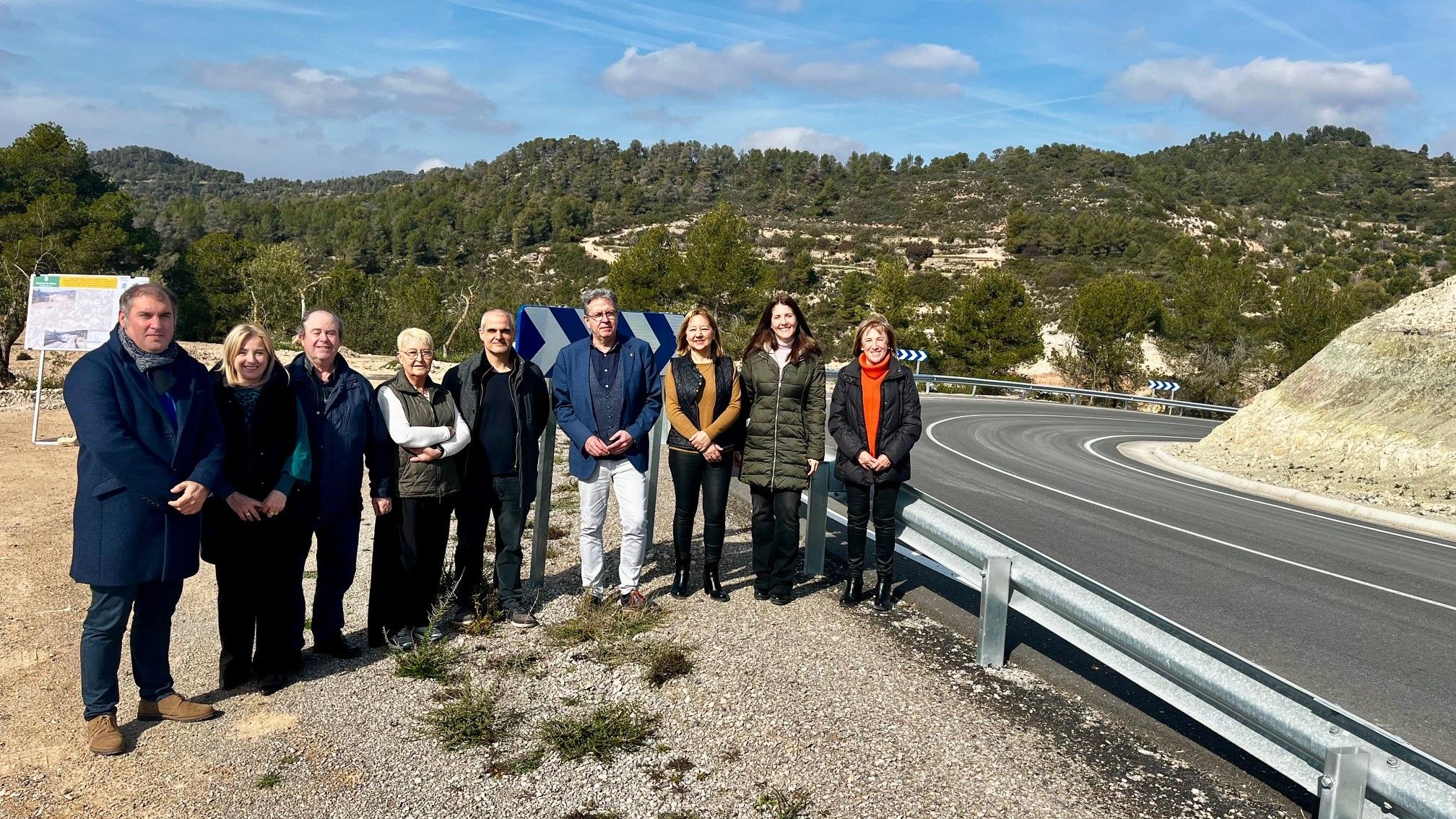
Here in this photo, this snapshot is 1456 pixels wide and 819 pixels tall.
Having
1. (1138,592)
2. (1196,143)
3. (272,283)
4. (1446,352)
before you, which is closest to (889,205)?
(1196,143)

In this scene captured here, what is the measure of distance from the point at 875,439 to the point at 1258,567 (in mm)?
5085

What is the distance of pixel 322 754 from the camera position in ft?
11.8

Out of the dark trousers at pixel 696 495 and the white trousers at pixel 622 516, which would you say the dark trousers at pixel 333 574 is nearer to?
the white trousers at pixel 622 516

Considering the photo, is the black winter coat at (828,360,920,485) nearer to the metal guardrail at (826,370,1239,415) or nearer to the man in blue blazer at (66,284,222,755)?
the man in blue blazer at (66,284,222,755)

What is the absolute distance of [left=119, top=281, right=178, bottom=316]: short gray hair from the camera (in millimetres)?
3539

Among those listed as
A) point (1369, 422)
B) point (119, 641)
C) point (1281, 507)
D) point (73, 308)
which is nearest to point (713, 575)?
point (119, 641)

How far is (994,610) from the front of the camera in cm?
474

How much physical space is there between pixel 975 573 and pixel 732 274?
41.0 metres

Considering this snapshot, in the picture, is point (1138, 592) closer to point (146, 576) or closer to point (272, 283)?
point (146, 576)

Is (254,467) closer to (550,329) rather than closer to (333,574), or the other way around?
(333,574)

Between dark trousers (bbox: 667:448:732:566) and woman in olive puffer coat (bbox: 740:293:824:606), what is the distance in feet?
0.62

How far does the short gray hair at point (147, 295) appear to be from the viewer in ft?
11.6

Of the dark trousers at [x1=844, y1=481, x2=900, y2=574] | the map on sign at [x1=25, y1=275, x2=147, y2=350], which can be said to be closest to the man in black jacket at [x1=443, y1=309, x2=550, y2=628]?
the dark trousers at [x1=844, y1=481, x2=900, y2=574]

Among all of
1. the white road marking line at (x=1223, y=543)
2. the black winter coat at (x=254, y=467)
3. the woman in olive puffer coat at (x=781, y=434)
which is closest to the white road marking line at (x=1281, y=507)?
the white road marking line at (x=1223, y=543)
